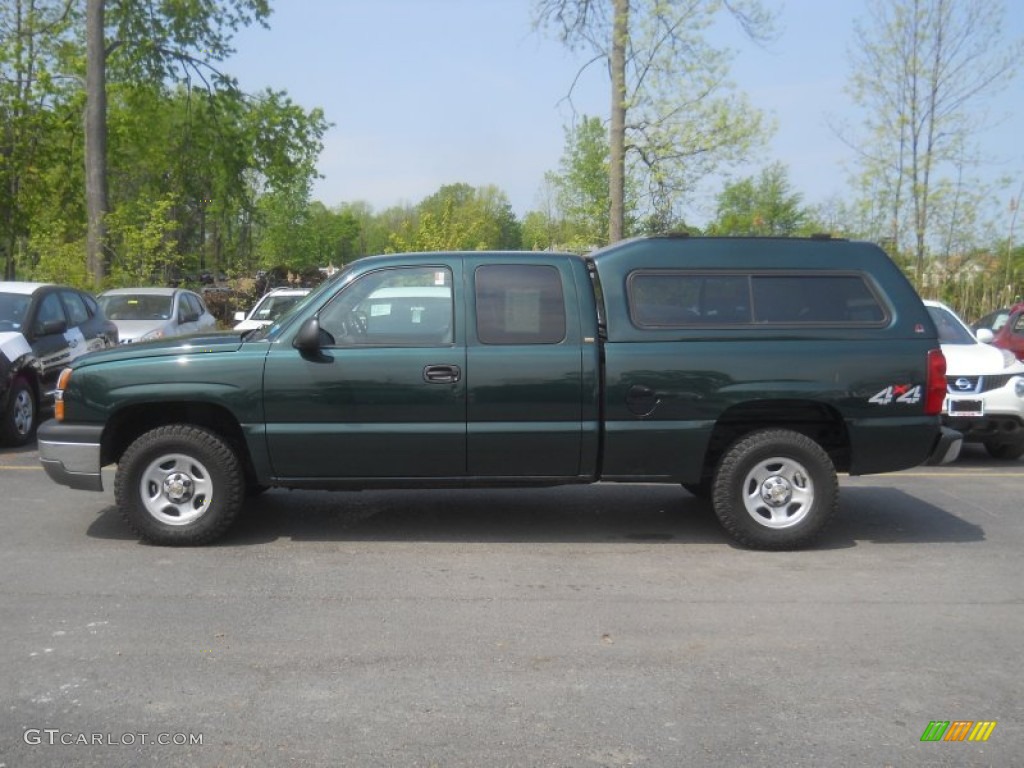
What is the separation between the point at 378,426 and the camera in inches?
241

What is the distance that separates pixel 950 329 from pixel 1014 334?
4.89 metres

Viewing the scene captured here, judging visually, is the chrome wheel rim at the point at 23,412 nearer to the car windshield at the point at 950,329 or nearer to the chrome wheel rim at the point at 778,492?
the chrome wheel rim at the point at 778,492

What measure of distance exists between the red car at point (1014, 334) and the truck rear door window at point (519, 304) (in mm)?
10777

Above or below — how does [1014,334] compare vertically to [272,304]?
below

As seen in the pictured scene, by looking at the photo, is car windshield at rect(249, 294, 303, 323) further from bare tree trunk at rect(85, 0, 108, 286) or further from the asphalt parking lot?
the asphalt parking lot

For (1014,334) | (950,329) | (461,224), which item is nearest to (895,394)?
(950,329)

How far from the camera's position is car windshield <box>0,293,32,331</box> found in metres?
10.6

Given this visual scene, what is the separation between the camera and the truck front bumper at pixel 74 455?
20.2 feet

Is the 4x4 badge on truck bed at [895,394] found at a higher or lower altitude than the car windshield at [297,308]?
lower

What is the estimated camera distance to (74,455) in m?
6.17

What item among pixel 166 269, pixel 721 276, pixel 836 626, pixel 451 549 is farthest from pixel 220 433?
pixel 166 269

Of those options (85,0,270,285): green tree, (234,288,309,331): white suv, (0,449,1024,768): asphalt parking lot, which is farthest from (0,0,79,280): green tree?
(0,449,1024,768): asphalt parking lot

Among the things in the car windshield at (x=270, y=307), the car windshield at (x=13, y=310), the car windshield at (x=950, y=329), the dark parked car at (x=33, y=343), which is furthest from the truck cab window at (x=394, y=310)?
the car windshield at (x=270, y=307)

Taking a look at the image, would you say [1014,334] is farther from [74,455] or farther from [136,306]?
[136,306]
